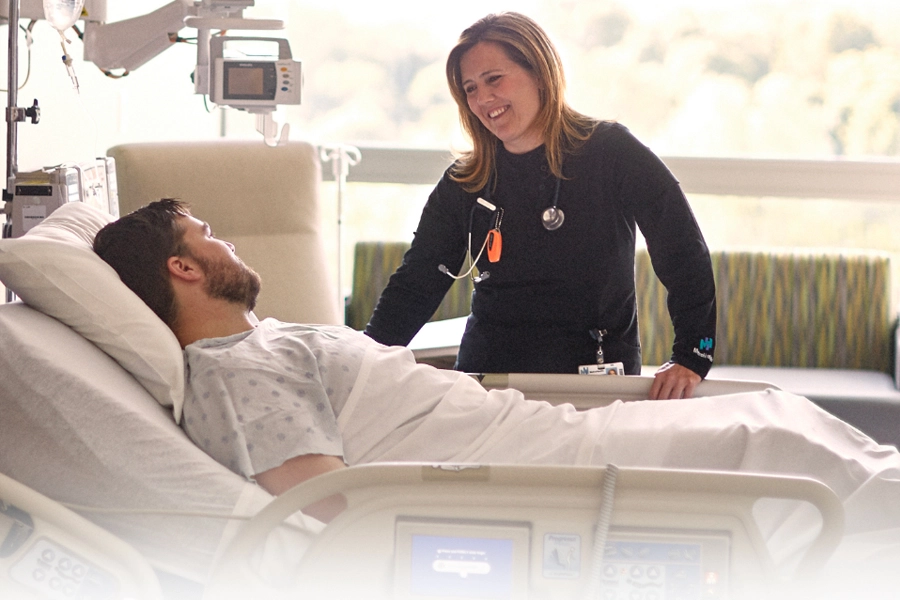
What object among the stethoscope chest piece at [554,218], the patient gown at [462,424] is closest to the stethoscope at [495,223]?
the stethoscope chest piece at [554,218]

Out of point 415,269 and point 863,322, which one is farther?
point 863,322

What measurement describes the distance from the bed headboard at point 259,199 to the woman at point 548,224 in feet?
2.76

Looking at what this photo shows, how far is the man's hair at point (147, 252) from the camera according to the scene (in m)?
1.54

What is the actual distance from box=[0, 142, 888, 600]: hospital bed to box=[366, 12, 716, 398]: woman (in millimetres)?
865

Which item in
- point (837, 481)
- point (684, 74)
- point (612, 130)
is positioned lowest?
point (837, 481)

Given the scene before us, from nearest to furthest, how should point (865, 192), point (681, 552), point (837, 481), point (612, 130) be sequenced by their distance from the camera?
point (681, 552), point (837, 481), point (612, 130), point (865, 192)

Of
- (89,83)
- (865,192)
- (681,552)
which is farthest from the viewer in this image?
(865,192)

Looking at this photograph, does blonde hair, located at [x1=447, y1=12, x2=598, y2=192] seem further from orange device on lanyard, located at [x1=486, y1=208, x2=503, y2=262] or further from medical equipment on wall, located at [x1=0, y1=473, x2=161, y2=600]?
medical equipment on wall, located at [x1=0, y1=473, x2=161, y2=600]

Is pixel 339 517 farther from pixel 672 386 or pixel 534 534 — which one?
pixel 672 386

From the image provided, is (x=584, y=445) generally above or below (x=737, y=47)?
below

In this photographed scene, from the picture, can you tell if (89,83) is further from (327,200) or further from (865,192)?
(865,192)

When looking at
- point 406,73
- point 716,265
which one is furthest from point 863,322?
point 406,73

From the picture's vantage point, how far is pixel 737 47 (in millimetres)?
4289

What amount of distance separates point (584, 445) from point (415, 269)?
83cm
